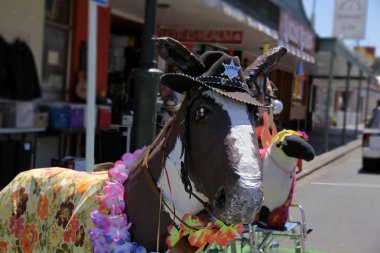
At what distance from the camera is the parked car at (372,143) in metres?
12.9

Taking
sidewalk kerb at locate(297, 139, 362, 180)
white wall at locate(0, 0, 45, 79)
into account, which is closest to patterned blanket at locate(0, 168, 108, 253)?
white wall at locate(0, 0, 45, 79)

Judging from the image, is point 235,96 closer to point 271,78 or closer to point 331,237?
point 271,78

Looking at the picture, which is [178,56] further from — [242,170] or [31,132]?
[31,132]

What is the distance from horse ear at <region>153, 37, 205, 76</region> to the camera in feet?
7.00

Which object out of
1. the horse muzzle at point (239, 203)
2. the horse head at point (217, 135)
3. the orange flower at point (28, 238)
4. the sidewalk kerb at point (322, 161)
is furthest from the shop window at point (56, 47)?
the horse muzzle at point (239, 203)

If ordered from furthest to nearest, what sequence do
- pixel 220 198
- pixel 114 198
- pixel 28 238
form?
pixel 28 238, pixel 114 198, pixel 220 198

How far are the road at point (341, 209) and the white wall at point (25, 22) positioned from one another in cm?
528

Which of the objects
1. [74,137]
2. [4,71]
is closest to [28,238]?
[4,71]

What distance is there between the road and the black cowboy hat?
4293mm

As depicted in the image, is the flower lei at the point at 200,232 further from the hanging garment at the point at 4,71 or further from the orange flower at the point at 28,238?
the hanging garment at the point at 4,71

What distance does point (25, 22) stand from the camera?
8719 mm

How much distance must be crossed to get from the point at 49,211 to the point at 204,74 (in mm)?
1137

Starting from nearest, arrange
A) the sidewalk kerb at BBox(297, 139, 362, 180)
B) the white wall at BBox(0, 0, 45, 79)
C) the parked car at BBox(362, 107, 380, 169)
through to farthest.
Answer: the white wall at BBox(0, 0, 45, 79)
the sidewalk kerb at BBox(297, 139, 362, 180)
the parked car at BBox(362, 107, 380, 169)

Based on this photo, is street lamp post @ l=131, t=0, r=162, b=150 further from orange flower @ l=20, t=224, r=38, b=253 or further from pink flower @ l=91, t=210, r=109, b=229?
pink flower @ l=91, t=210, r=109, b=229
